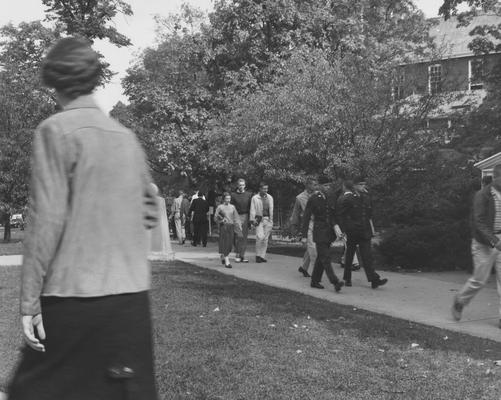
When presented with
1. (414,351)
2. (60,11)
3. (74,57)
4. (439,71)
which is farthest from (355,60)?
(60,11)

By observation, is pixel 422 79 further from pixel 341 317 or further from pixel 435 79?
pixel 341 317

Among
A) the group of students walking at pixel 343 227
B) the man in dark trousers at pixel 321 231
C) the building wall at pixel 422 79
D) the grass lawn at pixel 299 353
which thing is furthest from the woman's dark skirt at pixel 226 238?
the building wall at pixel 422 79

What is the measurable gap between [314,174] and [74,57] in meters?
14.3

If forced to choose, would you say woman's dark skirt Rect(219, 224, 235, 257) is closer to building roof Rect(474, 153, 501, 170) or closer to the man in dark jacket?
building roof Rect(474, 153, 501, 170)

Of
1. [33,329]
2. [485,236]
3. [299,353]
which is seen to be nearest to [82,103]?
[33,329]

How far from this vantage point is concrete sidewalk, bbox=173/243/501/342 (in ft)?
26.2

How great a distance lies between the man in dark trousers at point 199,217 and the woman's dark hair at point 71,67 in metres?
17.6

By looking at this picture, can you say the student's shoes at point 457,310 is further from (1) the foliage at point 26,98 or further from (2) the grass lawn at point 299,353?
(1) the foliage at point 26,98

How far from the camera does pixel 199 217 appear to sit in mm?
20234

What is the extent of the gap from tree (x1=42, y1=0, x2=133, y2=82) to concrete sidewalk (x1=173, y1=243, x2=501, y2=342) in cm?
1815

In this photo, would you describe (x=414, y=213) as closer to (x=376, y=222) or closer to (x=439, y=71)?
(x=376, y=222)

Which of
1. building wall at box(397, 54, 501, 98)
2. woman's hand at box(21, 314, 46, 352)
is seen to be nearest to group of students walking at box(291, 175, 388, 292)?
building wall at box(397, 54, 501, 98)

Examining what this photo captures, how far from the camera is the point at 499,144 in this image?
700 inches

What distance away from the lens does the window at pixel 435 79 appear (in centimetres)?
1622
